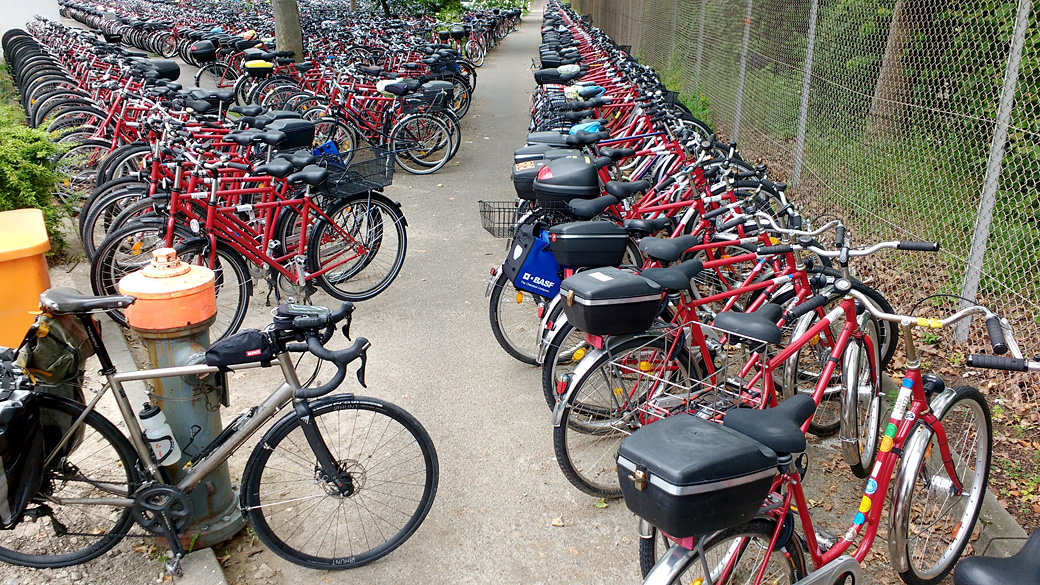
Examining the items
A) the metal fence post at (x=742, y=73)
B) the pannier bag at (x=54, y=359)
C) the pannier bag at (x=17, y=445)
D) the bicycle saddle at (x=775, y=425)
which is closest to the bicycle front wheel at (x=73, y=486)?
the pannier bag at (x=54, y=359)

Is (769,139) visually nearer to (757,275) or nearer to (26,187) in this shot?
(757,275)

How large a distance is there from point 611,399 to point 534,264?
1.08m

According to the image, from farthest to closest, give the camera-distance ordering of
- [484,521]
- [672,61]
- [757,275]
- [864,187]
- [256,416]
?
1. [672,61]
2. [864,187]
3. [757,275]
4. [484,521]
5. [256,416]

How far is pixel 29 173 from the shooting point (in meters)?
5.64

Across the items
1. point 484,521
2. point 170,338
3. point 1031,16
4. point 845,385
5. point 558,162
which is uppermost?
point 1031,16

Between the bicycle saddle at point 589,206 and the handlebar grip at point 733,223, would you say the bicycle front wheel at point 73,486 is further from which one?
the handlebar grip at point 733,223

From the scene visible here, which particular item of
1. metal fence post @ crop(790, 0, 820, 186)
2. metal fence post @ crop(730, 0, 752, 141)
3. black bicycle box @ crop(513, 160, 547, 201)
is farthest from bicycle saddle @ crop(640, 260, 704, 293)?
metal fence post @ crop(730, 0, 752, 141)

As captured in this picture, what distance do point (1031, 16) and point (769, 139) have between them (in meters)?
3.77

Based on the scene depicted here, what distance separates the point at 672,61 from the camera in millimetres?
13422

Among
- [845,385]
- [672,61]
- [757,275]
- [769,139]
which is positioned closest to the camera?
[845,385]

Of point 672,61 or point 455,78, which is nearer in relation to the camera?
point 455,78

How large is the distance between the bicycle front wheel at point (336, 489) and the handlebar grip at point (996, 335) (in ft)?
6.46

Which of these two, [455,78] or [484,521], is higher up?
[455,78]

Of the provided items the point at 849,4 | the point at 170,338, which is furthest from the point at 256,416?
the point at 849,4
